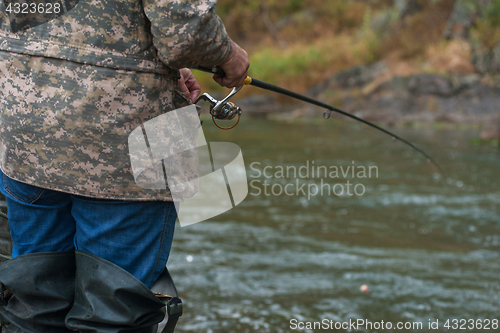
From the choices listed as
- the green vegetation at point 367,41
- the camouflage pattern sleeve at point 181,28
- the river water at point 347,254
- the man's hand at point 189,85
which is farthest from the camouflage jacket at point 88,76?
the green vegetation at point 367,41

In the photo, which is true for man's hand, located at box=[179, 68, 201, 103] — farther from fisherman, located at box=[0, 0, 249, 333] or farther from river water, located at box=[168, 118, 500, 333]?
river water, located at box=[168, 118, 500, 333]

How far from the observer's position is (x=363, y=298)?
2529 mm

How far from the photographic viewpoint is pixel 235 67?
1.45 meters

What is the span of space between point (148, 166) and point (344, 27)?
23994 mm

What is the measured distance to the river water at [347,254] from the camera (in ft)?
7.67

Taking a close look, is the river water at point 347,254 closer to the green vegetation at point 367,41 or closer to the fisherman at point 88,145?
the fisherman at point 88,145

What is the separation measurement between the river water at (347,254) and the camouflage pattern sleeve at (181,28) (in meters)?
1.32

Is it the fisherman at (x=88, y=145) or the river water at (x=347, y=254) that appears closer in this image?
the fisherman at (x=88, y=145)

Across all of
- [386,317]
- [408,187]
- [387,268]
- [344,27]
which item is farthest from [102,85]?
[344,27]

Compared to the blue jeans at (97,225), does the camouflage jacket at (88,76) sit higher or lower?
higher

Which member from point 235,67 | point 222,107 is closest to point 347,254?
point 222,107

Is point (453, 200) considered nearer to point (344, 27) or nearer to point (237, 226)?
point (237, 226)

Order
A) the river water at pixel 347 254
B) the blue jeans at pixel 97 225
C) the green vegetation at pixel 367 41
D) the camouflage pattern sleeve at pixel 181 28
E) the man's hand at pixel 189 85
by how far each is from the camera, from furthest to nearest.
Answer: the green vegetation at pixel 367 41, the river water at pixel 347 254, the man's hand at pixel 189 85, the blue jeans at pixel 97 225, the camouflage pattern sleeve at pixel 181 28

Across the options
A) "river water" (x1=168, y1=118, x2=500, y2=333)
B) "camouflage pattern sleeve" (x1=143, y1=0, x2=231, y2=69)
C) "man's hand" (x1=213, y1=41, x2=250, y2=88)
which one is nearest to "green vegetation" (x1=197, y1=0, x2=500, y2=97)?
"river water" (x1=168, y1=118, x2=500, y2=333)
